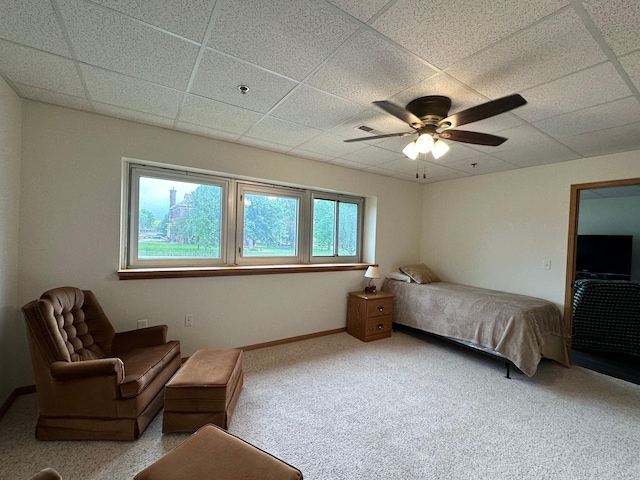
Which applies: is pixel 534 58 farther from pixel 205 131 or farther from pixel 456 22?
pixel 205 131

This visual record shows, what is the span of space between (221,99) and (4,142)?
5.07ft

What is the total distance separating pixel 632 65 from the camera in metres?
1.53

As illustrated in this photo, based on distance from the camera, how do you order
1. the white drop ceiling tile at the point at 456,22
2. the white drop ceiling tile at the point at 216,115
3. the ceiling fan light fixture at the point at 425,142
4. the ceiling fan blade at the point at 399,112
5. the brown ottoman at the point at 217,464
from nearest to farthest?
the brown ottoman at the point at 217,464
the white drop ceiling tile at the point at 456,22
the ceiling fan blade at the point at 399,112
the ceiling fan light fixture at the point at 425,142
the white drop ceiling tile at the point at 216,115

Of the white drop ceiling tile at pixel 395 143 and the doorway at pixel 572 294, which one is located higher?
the white drop ceiling tile at pixel 395 143

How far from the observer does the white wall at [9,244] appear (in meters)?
1.95

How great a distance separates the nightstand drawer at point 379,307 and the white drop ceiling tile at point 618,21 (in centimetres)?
308

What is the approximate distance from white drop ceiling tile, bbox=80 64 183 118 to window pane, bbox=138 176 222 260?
0.84 metres

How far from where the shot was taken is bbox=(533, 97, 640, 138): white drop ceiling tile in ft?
6.48

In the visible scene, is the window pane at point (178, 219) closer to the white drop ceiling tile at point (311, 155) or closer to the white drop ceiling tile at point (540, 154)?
the white drop ceiling tile at point (311, 155)

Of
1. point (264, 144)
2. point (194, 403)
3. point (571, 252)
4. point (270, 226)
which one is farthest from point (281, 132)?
point (571, 252)

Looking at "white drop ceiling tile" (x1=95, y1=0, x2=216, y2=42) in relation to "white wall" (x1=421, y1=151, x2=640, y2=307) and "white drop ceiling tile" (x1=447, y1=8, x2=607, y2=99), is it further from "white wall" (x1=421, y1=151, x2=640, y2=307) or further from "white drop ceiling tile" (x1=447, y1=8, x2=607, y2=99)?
"white wall" (x1=421, y1=151, x2=640, y2=307)

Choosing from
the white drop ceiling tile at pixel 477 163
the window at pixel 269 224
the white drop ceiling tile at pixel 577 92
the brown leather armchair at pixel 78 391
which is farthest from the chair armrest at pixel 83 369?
the white drop ceiling tile at pixel 477 163

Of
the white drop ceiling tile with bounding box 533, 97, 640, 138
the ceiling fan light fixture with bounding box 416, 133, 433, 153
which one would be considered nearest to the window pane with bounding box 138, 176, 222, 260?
the ceiling fan light fixture with bounding box 416, 133, 433, 153

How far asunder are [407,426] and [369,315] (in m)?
1.75
